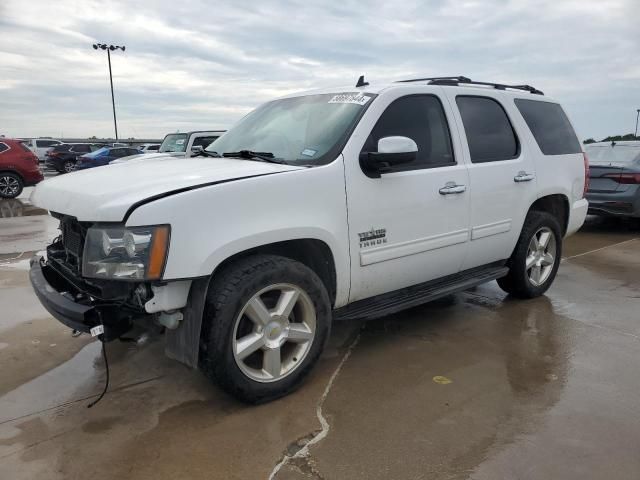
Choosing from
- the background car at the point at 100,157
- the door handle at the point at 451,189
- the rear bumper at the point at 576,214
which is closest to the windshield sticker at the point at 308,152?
the door handle at the point at 451,189

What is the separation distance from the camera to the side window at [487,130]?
13.8 ft

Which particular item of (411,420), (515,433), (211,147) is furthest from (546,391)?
(211,147)

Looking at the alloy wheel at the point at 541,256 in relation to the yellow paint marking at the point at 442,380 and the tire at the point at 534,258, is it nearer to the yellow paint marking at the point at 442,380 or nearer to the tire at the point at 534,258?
the tire at the point at 534,258

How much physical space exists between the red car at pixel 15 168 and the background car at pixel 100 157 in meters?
6.53

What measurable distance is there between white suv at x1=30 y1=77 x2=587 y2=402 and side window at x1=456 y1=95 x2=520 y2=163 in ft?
0.05

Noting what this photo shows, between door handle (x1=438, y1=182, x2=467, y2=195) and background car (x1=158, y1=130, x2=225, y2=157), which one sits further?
background car (x1=158, y1=130, x2=225, y2=157)

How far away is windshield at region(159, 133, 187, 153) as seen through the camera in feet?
43.9

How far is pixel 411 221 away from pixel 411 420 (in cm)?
134

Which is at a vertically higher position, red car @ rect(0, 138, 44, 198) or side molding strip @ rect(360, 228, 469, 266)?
red car @ rect(0, 138, 44, 198)

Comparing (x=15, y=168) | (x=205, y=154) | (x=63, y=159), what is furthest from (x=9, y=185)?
(x=63, y=159)

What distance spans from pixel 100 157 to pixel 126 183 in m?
21.6

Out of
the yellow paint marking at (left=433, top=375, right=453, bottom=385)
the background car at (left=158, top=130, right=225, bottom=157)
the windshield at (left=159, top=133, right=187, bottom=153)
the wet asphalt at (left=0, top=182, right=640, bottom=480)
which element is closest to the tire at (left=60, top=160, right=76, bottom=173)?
the windshield at (left=159, top=133, right=187, bottom=153)

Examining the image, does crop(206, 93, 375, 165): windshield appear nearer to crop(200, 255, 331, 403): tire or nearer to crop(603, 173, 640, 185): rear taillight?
crop(200, 255, 331, 403): tire

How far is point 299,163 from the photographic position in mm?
3285
